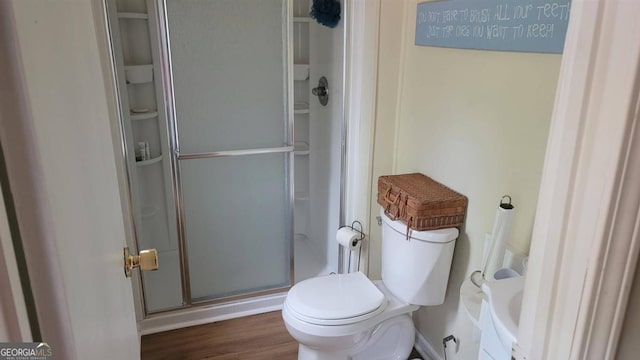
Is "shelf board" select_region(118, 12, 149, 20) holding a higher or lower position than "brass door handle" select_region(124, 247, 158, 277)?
higher

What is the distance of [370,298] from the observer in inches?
76.9

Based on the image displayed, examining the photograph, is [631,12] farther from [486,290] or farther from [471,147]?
[471,147]

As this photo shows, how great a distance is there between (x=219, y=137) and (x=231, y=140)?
0.20 ft

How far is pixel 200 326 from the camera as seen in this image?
98.1 inches

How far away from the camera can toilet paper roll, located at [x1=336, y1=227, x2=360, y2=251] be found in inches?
93.3

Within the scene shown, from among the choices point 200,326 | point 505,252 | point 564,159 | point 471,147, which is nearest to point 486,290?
point 505,252

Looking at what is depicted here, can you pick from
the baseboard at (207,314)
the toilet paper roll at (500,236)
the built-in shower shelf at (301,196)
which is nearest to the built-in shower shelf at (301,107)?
the built-in shower shelf at (301,196)

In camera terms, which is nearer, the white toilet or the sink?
the sink

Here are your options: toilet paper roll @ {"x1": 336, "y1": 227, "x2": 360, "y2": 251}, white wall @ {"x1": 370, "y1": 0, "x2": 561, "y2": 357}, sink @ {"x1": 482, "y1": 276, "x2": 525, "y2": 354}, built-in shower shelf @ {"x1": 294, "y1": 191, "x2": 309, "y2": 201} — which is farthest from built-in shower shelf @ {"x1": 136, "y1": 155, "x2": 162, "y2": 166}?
sink @ {"x1": 482, "y1": 276, "x2": 525, "y2": 354}

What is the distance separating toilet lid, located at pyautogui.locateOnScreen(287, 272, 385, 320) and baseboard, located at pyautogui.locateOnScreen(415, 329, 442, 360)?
47cm

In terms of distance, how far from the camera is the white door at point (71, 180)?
512 mm

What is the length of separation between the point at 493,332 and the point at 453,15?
45.2 inches

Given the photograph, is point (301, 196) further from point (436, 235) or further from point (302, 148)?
point (436, 235)

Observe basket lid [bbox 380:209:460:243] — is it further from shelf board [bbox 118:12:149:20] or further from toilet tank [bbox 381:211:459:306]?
shelf board [bbox 118:12:149:20]
